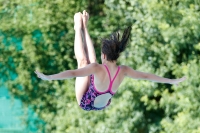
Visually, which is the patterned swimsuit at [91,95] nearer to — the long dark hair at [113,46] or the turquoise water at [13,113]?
the long dark hair at [113,46]

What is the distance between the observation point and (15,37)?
8.95 meters

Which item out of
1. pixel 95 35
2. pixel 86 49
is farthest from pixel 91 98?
pixel 95 35

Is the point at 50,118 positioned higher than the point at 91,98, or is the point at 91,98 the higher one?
the point at 91,98

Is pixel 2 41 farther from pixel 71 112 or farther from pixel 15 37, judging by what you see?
pixel 71 112

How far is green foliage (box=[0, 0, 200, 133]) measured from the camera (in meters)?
7.88

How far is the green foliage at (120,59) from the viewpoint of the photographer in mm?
7875

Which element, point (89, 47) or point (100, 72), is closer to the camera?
point (100, 72)

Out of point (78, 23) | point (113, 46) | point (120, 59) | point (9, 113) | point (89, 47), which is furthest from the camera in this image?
point (9, 113)

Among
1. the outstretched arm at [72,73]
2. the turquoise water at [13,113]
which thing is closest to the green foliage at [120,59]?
the turquoise water at [13,113]

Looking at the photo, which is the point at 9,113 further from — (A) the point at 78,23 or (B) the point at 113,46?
(B) the point at 113,46

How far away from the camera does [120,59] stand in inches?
336

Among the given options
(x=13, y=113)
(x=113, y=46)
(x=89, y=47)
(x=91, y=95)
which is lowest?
(x=13, y=113)

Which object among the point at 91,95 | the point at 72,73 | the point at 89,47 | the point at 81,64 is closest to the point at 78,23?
the point at 89,47

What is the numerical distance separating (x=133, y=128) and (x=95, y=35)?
1.40 m
